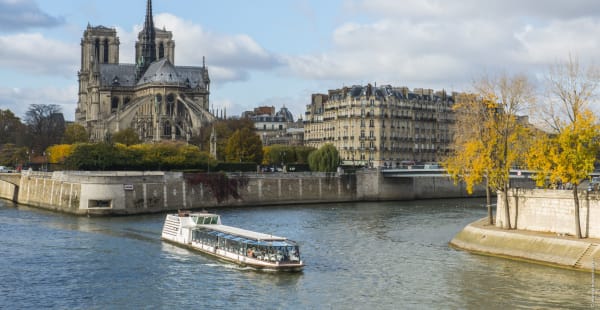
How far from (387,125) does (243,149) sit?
807 inches

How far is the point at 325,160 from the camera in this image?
9831 centimetres

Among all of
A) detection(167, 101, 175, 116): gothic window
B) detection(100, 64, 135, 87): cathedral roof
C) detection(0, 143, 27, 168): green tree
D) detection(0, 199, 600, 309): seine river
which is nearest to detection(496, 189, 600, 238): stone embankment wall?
detection(0, 199, 600, 309): seine river

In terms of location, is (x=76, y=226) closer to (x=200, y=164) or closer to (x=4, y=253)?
(x=4, y=253)

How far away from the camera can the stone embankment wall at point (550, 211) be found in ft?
144

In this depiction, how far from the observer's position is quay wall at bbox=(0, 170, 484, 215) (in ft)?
240

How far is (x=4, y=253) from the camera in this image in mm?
48125

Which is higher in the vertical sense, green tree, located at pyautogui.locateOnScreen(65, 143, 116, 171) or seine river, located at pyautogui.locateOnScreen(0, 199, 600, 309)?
green tree, located at pyautogui.locateOnScreen(65, 143, 116, 171)

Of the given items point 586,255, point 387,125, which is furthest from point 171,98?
point 586,255

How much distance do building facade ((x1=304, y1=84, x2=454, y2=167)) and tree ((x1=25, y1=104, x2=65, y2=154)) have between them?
40062 millimetres

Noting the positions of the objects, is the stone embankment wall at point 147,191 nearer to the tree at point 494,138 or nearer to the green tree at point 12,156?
the green tree at point 12,156

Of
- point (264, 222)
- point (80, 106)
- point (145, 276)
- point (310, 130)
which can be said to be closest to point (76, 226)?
point (264, 222)

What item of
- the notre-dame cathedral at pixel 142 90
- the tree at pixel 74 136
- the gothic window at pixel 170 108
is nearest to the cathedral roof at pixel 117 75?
the notre-dame cathedral at pixel 142 90

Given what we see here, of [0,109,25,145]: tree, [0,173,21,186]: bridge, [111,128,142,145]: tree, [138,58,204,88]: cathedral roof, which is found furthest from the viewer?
[138,58,204,88]: cathedral roof

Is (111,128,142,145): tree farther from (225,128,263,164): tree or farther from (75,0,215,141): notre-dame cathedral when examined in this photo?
(225,128,263,164): tree
